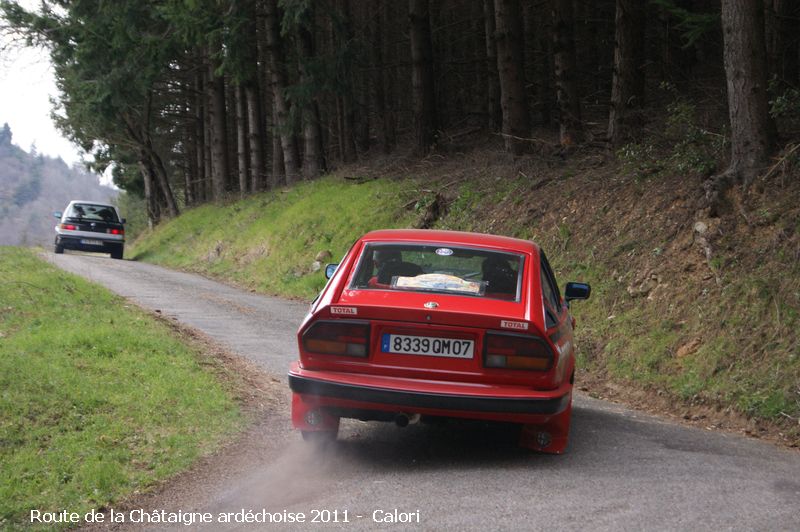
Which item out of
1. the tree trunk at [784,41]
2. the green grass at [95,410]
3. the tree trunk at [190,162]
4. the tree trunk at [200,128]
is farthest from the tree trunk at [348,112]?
the tree trunk at [190,162]

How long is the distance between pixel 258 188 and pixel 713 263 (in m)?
25.5

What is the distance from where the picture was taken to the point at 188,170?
60.3 m

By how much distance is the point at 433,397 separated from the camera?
588 cm

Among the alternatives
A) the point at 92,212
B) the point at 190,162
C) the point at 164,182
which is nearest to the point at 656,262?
the point at 92,212

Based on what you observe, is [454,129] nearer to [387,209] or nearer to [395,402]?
[387,209]

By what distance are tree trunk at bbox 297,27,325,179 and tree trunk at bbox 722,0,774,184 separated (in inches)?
653

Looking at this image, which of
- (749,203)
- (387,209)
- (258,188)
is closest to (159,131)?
(258,188)

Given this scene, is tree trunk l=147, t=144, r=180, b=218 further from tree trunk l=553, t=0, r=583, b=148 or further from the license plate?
the license plate

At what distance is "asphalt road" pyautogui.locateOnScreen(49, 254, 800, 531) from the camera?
487 cm

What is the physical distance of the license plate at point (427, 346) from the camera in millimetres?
6004

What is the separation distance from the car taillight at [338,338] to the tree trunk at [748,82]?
7052 millimetres

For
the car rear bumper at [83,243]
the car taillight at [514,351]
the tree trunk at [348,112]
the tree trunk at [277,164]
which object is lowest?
the car rear bumper at [83,243]

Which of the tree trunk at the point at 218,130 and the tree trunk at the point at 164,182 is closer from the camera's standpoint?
the tree trunk at the point at 218,130

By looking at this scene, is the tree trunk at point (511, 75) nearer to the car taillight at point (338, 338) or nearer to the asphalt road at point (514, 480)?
the asphalt road at point (514, 480)
